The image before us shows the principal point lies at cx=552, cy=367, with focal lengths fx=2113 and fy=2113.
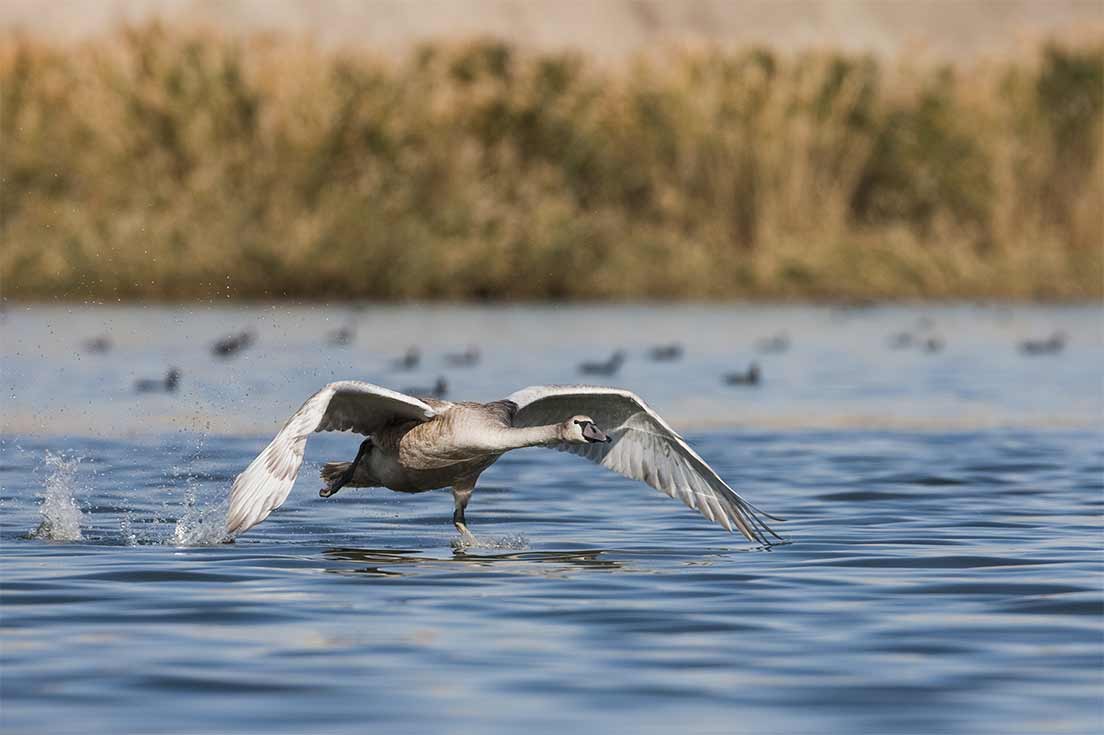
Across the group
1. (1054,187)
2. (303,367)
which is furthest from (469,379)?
(1054,187)

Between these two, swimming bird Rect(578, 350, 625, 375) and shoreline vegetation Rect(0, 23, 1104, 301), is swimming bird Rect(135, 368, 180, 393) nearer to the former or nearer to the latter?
swimming bird Rect(578, 350, 625, 375)

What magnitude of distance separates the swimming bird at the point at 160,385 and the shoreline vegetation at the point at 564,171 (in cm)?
1141

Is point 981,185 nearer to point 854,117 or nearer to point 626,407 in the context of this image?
point 854,117

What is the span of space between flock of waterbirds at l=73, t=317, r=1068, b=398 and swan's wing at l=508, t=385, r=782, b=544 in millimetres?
8329

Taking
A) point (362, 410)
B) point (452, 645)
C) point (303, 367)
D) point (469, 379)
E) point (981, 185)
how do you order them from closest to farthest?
point (452, 645) → point (362, 410) → point (469, 379) → point (303, 367) → point (981, 185)

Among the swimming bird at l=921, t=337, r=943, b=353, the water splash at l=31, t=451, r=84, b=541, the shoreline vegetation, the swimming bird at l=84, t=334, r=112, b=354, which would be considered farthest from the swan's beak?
the shoreline vegetation

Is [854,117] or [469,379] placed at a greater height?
[854,117]

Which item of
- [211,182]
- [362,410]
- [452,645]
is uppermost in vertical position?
[211,182]

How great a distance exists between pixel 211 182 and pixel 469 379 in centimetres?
1187

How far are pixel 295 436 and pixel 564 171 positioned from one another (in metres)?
27.7

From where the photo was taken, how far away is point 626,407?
1204 centimetres

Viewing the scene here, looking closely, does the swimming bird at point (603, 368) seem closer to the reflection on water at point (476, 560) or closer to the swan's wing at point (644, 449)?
the swan's wing at point (644, 449)

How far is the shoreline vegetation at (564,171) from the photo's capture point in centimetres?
3447

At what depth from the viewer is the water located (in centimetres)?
764
